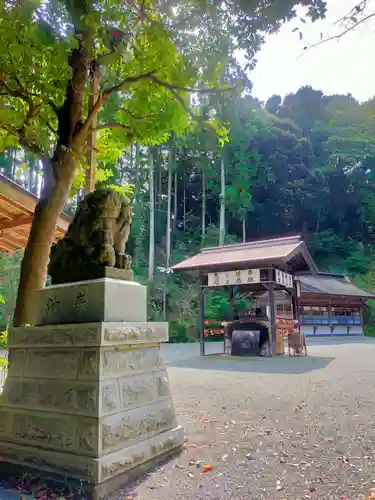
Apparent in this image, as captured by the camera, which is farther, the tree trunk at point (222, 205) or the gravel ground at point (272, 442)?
the tree trunk at point (222, 205)

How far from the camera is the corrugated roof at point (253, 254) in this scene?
11102 millimetres

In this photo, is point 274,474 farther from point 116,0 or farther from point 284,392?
point 116,0

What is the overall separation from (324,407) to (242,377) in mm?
2873

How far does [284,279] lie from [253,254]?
1424 mm

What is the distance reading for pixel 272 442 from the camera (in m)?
3.41

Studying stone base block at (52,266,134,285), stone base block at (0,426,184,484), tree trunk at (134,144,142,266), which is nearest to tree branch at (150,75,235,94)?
stone base block at (52,266,134,285)

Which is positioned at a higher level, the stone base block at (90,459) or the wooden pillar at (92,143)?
the wooden pillar at (92,143)

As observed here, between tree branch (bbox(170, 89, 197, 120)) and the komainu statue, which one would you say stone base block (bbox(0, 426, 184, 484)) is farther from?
tree branch (bbox(170, 89, 197, 120))

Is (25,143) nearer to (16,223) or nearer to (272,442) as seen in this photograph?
(16,223)

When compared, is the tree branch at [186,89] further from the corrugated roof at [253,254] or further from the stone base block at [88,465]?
the corrugated roof at [253,254]

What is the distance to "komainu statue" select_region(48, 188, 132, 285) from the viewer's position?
3.10 metres

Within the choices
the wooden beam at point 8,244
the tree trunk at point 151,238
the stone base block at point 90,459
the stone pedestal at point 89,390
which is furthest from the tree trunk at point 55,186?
the tree trunk at point 151,238

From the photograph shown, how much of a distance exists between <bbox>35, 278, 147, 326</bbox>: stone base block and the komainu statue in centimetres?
16

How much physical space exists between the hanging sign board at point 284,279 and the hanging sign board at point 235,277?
2.32ft
